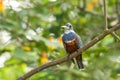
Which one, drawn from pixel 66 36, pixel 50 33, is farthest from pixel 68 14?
pixel 66 36

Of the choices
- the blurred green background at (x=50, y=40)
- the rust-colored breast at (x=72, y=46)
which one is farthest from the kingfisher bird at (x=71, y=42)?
the blurred green background at (x=50, y=40)

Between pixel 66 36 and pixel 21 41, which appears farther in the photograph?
pixel 21 41

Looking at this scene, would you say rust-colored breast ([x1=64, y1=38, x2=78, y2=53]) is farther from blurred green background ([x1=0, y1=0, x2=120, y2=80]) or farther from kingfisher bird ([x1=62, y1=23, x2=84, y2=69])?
blurred green background ([x1=0, y1=0, x2=120, y2=80])

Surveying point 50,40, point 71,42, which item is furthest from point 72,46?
point 50,40

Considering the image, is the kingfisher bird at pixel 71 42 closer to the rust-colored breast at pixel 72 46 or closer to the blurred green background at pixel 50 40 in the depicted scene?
the rust-colored breast at pixel 72 46

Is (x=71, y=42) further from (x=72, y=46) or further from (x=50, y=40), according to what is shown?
(x=50, y=40)

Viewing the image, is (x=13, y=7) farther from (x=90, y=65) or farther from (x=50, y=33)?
(x=90, y=65)

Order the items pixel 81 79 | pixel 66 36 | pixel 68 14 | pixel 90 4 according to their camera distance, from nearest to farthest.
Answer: pixel 66 36 < pixel 81 79 < pixel 68 14 < pixel 90 4

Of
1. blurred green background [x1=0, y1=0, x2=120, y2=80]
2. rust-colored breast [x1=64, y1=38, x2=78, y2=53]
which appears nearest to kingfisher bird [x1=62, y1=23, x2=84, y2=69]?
rust-colored breast [x1=64, y1=38, x2=78, y2=53]

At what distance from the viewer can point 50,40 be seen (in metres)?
3.03

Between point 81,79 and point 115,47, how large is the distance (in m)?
0.48

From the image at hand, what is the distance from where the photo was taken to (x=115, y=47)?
2.86 meters

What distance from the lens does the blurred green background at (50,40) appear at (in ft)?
8.25

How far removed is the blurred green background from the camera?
252cm
